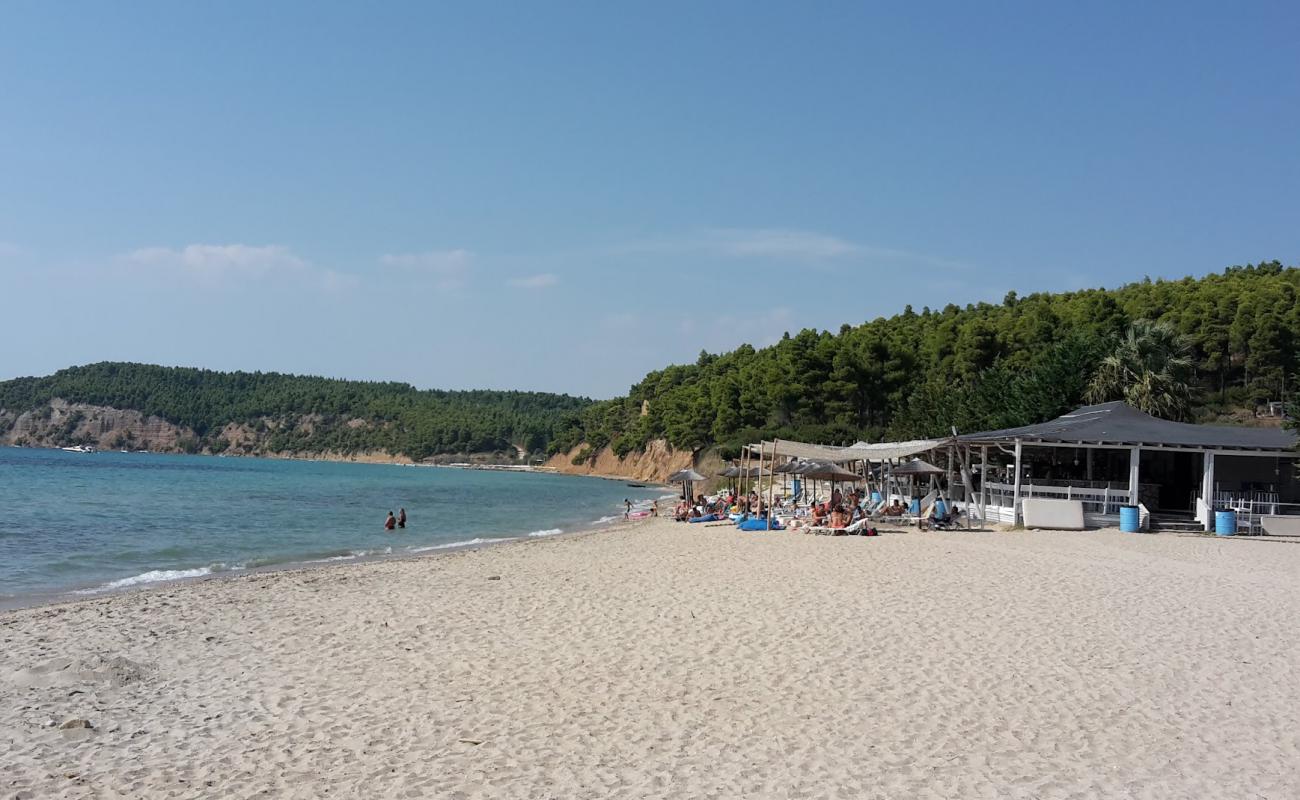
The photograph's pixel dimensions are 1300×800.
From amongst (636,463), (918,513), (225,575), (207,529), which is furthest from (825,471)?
(636,463)

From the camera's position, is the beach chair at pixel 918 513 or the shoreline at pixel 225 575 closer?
the shoreline at pixel 225 575

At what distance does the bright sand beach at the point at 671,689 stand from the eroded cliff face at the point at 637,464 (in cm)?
7156

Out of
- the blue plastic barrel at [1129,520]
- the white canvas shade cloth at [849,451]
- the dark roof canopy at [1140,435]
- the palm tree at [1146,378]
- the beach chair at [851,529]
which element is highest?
the palm tree at [1146,378]

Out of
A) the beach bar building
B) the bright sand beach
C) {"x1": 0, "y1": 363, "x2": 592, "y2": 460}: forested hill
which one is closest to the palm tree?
the beach bar building

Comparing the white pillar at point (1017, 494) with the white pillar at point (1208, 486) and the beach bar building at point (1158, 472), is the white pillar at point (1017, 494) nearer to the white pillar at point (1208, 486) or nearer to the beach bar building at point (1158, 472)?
the beach bar building at point (1158, 472)

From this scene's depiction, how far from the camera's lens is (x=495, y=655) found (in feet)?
28.6

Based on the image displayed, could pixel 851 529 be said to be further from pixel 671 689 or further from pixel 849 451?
pixel 671 689

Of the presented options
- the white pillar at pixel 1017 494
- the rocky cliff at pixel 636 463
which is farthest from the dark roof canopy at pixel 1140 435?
the rocky cliff at pixel 636 463

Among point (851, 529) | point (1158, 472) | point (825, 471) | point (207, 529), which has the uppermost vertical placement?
point (1158, 472)

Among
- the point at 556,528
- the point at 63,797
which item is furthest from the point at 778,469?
the point at 63,797

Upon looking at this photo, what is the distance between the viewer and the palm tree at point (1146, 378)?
113ft

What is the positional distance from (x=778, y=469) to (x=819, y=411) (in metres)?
37.4

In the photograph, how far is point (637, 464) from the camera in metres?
107

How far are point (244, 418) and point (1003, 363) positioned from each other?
166 meters
